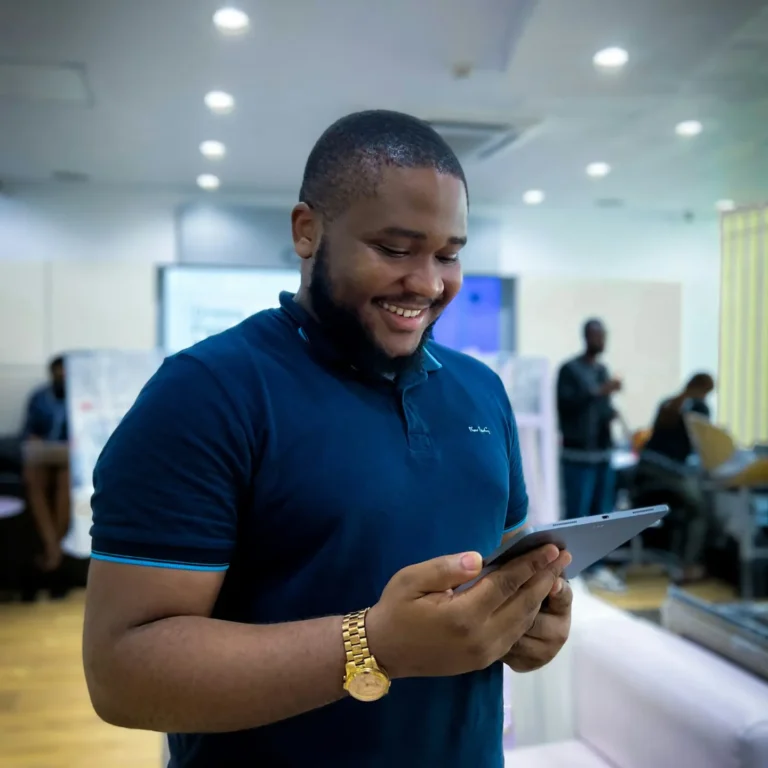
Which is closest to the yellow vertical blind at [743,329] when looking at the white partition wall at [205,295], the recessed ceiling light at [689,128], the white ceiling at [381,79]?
the white ceiling at [381,79]

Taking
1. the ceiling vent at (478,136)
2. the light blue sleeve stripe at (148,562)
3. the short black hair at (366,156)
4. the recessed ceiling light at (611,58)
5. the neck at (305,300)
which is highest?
the ceiling vent at (478,136)

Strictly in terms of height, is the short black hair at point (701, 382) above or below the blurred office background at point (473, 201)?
below

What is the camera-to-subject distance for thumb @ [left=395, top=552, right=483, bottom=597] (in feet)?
1.96

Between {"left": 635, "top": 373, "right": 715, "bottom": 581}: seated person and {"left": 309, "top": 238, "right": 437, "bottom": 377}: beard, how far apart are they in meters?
3.97

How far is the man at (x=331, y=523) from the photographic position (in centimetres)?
62

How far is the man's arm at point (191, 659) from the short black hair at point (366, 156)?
42 centimetres

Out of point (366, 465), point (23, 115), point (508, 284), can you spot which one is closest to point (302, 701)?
point (366, 465)

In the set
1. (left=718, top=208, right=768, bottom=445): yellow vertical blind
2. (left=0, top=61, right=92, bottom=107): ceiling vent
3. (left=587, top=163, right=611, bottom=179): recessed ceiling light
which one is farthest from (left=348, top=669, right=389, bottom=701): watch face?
(left=718, top=208, right=768, bottom=445): yellow vertical blind

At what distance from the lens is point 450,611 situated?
612 millimetres

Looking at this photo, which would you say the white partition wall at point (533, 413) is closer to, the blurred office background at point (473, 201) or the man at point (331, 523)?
the blurred office background at point (473, 201)

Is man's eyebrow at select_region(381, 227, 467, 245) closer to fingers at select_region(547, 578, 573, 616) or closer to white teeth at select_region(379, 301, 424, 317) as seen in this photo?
white teeth at select_region(379, 301, 424, 317)

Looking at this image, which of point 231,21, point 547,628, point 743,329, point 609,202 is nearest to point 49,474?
point 231,21

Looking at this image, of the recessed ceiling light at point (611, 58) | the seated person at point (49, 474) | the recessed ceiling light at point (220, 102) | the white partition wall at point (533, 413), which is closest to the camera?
the white partition wall at point (533, 413)

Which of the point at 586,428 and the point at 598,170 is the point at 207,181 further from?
the point at 586,428
